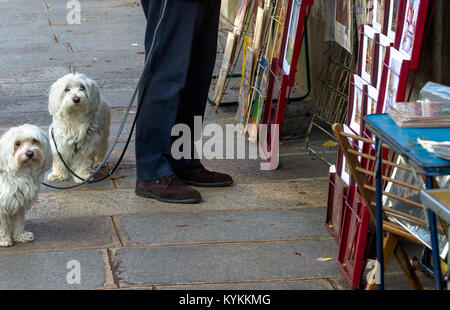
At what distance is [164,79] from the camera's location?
496 centimetres

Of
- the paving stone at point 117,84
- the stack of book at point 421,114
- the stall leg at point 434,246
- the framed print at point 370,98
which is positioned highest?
the stack of book at point 421,114

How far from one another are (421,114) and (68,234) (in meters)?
2.36

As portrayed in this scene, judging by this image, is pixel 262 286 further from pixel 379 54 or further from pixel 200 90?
pixel 200 90

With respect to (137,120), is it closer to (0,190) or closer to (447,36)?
(0,190)

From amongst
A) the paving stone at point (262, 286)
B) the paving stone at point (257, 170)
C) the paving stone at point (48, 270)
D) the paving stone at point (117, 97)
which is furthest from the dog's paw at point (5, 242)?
the paving stone at point (117, 97)

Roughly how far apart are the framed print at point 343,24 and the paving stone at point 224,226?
3.75 feet

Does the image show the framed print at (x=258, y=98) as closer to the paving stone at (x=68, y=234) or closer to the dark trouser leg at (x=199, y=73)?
the dark trouser leg at (x=199, y=73)

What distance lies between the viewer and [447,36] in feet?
14.2

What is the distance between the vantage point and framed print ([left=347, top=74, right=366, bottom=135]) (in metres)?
4.20

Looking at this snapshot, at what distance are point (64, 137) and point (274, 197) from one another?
5.15 ft

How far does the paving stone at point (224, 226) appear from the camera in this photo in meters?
4.49

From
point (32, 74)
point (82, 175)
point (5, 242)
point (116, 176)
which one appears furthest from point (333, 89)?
point (32, 74)

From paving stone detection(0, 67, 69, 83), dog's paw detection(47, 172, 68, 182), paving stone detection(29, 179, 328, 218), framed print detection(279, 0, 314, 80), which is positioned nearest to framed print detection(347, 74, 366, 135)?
paving stone detection(29, 179, 328, 218)

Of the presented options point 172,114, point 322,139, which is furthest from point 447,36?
point 322,139
